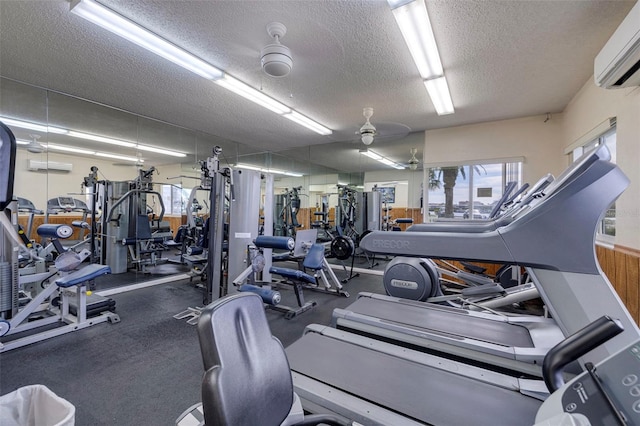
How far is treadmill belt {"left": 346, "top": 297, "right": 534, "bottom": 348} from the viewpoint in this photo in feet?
6.17

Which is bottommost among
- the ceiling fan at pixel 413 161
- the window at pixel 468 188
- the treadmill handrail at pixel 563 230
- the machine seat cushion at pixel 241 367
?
the machine seat cushion at pixel 241 367

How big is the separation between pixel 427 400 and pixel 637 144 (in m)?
2.77

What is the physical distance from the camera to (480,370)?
1.52m

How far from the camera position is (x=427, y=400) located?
1285 millimetres

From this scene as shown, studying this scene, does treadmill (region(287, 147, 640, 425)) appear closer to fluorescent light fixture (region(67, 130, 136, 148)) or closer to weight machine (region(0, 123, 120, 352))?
weight machine (region(0, 123, 120, 352))

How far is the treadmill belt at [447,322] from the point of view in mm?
1880

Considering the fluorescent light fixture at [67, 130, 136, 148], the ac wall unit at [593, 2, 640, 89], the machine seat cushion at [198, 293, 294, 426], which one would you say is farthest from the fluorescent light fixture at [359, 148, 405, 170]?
the machine seat cushion at [198, 293, 294, 426]

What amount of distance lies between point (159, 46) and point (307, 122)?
106 inches

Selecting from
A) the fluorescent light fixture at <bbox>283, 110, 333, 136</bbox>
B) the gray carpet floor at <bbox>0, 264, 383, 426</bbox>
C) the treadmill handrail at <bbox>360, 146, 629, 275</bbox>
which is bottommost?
the gray carpet floor at <bbox>0, 264, 383, 426</bbox>

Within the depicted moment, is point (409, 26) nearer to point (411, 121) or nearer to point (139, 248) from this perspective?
point (411, 121)

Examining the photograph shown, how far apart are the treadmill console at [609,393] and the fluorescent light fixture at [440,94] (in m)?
3.40

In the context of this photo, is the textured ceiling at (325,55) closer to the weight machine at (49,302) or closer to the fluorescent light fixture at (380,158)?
the weight machine at (49,302)

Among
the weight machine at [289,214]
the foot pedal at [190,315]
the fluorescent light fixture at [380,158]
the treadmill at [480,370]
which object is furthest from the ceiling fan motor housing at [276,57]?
the weight machine at [289,214]

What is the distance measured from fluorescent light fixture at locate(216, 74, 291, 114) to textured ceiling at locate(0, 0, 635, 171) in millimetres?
117
